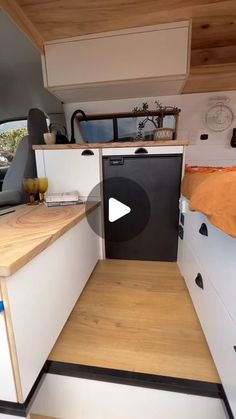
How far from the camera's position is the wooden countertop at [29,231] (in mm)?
540

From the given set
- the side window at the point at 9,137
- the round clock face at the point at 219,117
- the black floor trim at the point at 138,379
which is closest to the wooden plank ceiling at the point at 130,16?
the round clock face at the point at 219,117

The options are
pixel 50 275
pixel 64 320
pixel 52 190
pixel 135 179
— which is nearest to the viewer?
pixel 50 275

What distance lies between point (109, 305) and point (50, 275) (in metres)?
0.43

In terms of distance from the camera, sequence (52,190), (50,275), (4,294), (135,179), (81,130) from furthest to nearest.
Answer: (81,130) → (52,190) → (135,179) → (50,275) → (4,294)

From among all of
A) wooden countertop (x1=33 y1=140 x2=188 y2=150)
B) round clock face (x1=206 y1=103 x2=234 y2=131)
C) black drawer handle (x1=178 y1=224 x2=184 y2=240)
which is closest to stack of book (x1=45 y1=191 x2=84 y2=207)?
wooden countertop (x1=33 y1=140 x2=188 y2=150)

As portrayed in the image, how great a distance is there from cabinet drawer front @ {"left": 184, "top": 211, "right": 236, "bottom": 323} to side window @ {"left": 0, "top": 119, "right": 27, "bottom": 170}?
2306 mm

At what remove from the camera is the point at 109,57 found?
1403mm

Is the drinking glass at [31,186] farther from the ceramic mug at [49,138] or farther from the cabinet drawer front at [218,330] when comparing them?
the cabinet drawer front at [218,330]

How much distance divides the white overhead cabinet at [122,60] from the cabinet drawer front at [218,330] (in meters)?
1.25

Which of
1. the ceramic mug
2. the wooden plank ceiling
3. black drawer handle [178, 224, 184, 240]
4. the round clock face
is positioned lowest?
black drawer handle [178, 224, 184, 240]

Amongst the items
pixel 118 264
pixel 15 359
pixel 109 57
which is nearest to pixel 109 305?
pixel 118 264

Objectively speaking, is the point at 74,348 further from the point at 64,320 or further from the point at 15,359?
the point at 15,359
